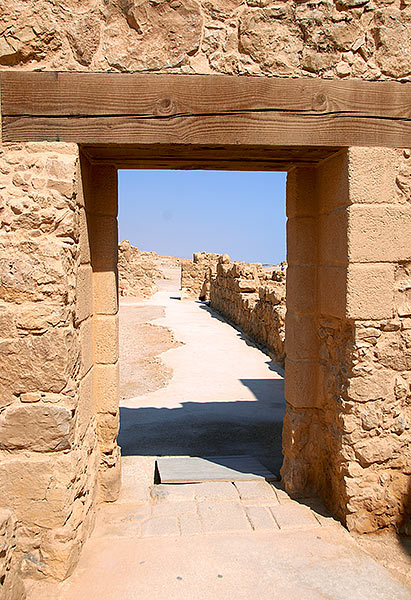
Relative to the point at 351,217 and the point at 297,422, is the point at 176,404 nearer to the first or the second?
the point at 297,422

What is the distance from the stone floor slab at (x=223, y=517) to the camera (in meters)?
3.49

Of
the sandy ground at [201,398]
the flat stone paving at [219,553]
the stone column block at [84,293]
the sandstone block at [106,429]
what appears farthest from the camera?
the sandy ground at [201,398]

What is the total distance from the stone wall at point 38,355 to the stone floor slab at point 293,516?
154cm

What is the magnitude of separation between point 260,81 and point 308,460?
3.01 m

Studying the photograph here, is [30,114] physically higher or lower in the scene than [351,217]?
higher

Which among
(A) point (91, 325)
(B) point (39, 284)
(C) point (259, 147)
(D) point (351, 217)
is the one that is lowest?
(A) point (91, 325)

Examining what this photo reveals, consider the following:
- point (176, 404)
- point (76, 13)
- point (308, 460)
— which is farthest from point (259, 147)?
point (176, 404)

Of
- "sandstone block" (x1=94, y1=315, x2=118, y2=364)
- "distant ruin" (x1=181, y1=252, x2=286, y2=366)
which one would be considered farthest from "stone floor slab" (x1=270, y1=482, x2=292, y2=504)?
"distant ruin" (x1=181, y1=252, x2=286, y2=366)

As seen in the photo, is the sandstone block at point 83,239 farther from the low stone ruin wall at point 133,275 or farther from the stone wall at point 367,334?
the low stone ruin wall at point 133,275

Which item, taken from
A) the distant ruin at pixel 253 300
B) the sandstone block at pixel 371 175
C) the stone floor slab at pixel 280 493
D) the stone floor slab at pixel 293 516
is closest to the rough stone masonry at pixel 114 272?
the sandstone block at pixel 371 175

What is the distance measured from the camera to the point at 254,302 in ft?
41.6

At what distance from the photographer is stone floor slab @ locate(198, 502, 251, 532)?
3490 mm

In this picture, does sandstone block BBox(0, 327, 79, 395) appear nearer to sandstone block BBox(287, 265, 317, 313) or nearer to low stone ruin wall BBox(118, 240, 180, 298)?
sandstone block BBox(287, 265, 317, 313)

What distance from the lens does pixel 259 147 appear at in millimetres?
3279
